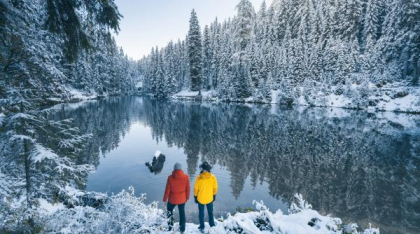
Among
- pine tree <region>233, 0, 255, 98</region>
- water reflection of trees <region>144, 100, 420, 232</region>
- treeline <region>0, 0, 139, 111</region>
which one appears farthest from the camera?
pine tree <region>233, 0, 255, 98</region>

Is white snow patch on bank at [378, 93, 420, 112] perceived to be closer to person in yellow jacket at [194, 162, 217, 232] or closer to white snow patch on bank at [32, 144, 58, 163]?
person in yellow jacket at [194, 162, 217, 232]

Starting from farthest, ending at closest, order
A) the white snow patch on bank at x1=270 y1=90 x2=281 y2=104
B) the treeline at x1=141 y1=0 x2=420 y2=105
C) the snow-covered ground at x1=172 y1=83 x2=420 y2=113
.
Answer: the white snow patch on bank at x1=270 y1=90 x2=281 y2=104 → the treeline at x1=141 y1=0 x2=420 y2=105 → the snow-covered ground at x1=172 y1=83 x2=420 y2=113

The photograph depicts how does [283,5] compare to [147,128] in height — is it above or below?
above

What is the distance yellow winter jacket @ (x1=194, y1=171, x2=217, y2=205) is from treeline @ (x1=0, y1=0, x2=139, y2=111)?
3509mm

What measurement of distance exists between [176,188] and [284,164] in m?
11.6

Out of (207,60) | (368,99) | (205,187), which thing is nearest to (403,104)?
(368,99)

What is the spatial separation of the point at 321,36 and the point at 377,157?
49.1 meters

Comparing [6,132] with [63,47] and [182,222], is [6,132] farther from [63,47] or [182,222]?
[182,222]

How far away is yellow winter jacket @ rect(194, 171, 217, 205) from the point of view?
222 inches

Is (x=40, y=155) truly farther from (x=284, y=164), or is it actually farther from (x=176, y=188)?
(x=284, y=164)

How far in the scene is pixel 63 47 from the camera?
4828 millimetres

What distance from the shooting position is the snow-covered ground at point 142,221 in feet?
12.6

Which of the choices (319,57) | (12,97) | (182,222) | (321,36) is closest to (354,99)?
(319,57)

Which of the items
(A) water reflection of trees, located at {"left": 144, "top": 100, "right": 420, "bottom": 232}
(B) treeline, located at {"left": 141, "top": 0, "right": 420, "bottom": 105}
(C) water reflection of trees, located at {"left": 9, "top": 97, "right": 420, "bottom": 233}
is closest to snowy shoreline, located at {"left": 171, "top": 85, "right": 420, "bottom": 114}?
(B) treeline, located at {"left": 141, "top": 0, "right": 420, "bottom": 105}
